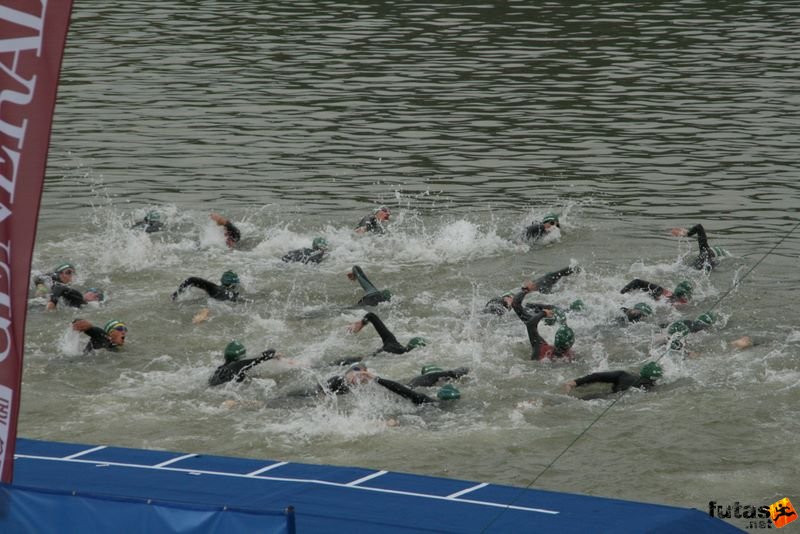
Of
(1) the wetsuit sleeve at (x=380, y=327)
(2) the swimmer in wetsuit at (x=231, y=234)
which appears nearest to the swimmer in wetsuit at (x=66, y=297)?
(2) the swimmer in wetsuit at (x=231, y=234)

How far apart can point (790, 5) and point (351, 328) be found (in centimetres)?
3529

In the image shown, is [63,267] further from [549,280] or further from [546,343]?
[546,343]

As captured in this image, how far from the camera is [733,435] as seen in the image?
17.7 meters

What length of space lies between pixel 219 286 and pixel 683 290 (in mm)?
7772

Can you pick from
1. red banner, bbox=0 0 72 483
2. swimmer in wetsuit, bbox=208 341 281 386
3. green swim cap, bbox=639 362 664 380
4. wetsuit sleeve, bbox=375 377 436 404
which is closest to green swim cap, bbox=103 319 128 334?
swimmer in wetsuit, bbox=208 341 281 386

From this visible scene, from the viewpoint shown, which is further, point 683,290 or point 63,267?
point 63,267

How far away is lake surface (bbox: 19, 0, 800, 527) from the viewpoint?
18031 millimetres

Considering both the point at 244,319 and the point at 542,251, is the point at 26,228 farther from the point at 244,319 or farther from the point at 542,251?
the point at 542,251

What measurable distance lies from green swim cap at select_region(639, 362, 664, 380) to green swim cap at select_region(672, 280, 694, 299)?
365 centimetres

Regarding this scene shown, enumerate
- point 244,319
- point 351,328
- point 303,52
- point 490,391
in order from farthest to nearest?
point 303,52, point 244,319, point 351,328, point 490,391

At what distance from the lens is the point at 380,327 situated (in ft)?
67.7

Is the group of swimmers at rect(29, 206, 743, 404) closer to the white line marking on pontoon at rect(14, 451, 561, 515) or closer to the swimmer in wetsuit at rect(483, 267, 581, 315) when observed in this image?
the swimmer in wetsuit at rect(483, 267, 581, 315)

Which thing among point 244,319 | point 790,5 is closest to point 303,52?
point 790,5

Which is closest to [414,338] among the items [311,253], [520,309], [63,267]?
[520,309]
